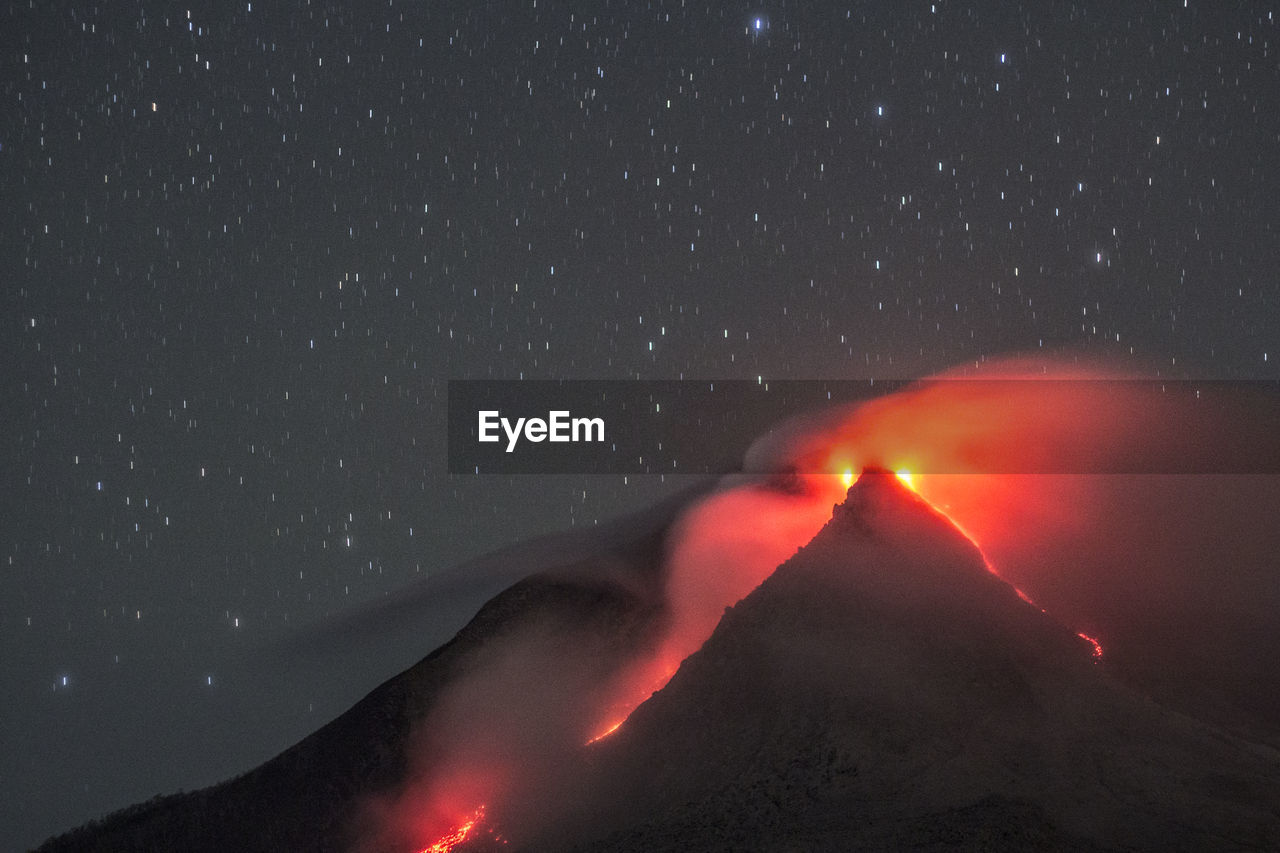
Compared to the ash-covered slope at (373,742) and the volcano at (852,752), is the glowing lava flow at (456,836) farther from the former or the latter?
the ash-covered slope at (373,742)

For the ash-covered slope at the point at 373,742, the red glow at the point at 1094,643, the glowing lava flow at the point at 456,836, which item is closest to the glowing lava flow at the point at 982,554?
the red glow at the point at 1094,643

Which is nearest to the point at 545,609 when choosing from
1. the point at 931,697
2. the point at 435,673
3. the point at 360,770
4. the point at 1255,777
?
the point at 435,673

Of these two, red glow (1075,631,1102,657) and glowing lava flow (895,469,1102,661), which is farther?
red glow (1075,631,1102,657)

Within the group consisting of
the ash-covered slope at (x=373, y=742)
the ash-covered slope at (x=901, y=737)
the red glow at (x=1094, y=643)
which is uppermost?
the ash-covered slope at (x=901, y=737)

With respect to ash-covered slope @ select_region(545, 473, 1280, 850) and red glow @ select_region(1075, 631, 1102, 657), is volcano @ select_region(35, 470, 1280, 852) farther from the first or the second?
red glow @ select_region(1075, 631, 1102, 657)

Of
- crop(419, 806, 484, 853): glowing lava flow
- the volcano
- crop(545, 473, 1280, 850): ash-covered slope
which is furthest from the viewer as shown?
crop(419, 806, 484, 853): glowing lava flow

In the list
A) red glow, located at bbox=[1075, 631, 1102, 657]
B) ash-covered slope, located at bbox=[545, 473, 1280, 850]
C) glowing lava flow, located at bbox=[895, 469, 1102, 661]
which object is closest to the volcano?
ash-covered slope, located at bbox=[545, 473, 1280, 850]

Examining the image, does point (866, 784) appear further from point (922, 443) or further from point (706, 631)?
point (922, 443)
